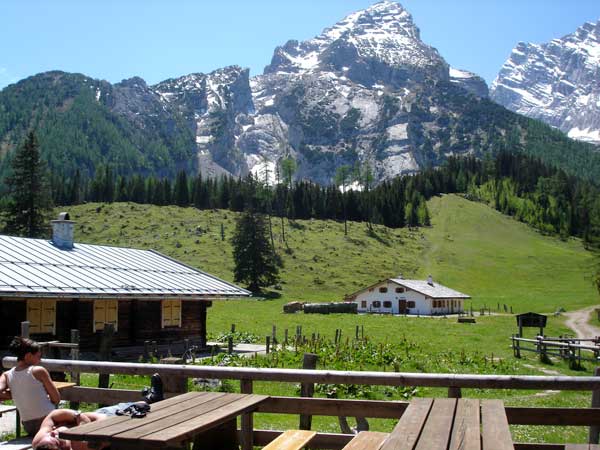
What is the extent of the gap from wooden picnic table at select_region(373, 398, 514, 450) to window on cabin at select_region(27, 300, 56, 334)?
69.3ft

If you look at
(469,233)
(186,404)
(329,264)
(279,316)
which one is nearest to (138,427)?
(186,404)

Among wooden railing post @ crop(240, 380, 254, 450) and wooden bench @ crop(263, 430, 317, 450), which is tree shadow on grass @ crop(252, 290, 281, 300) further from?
wooden bench @ crop(263, 430, 317, 450)

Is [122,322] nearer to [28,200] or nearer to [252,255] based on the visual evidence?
[28,200]

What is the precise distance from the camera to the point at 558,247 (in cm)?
13138

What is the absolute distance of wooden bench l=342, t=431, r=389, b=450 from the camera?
608 centimetres

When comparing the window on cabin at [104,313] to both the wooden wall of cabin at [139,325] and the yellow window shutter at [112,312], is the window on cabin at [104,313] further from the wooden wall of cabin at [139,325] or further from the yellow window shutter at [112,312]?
the wooden wall of cabin at [139,325]

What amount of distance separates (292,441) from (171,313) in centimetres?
2530

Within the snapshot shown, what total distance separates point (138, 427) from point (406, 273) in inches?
3882

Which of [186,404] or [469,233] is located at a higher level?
[469,233]

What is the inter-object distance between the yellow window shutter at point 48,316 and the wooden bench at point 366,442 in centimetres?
2114

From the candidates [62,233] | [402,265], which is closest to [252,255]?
[402,265]

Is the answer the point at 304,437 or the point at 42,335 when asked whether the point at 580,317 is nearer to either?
the point at 42,335

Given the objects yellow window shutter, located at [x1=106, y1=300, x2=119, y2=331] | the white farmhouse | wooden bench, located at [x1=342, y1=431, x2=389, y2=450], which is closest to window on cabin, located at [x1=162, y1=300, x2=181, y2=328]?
yellow window shutter, located at [x1=106, y1=300, x2=119, y2=331]

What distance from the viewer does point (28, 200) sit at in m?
66.9
